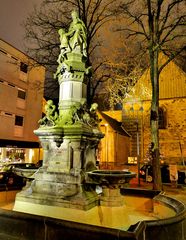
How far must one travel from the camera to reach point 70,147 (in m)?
8.05

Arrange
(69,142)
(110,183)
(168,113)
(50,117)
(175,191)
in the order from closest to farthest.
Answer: (110,183), (69,142), (50,117), (175,191), (168,113)

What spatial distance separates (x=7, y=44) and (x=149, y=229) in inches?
889

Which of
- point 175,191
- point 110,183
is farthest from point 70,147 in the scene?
point 175,191

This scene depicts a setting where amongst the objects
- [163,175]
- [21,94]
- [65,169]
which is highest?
[21,94]

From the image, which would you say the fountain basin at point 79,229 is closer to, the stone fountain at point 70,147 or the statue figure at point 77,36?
the stone fountain at point 70,147

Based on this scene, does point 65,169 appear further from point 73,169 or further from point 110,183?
point 110,183

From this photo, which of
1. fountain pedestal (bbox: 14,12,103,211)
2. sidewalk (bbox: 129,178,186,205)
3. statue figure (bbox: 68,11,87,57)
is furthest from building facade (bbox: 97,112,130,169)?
Answer: fountain pedestal (bbox: 14,12,103,211)

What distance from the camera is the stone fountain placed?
7680 millimetres

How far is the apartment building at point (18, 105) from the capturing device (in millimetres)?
23062

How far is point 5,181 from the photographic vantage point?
13.3m

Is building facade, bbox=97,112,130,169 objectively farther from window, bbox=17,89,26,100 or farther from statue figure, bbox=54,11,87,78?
statue figure, bbox=54,11,87,78

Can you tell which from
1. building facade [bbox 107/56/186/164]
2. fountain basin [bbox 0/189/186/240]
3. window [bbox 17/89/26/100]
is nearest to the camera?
fountain basin [bbox 0/189/186/240]

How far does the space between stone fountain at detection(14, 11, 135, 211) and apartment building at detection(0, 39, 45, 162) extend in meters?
13.0

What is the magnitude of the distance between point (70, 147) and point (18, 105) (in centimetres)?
1875
